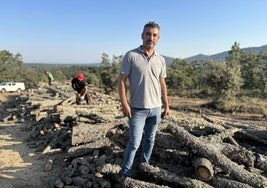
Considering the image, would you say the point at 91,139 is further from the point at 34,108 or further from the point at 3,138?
the point at 34,108

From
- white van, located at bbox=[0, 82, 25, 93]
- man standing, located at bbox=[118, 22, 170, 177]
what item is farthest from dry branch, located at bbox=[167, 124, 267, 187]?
white van, located at bbox=[0, 82, 25, 93]

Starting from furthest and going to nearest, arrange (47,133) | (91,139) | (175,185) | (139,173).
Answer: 1. (47,133)
2. (91,139)
3. (139,173)
4. (175,185)

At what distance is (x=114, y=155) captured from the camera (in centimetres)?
559

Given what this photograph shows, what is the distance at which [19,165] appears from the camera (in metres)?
6.78

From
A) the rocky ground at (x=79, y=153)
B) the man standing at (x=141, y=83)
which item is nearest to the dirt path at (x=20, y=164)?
the rocky ground at (x=79, y=153)

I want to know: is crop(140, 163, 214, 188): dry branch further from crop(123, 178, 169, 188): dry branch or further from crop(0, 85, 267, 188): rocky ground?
crop(123, 178, 169, 188): dry branch

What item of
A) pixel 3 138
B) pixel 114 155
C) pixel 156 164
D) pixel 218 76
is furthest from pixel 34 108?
pixel 218 76

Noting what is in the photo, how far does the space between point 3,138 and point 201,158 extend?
23.5ft

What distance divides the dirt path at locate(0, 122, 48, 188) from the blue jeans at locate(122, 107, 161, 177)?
2.09 metres

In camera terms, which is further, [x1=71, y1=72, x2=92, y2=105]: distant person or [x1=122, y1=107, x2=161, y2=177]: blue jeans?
[x1=71, y1=72, x2=92, y2=105]: distant person

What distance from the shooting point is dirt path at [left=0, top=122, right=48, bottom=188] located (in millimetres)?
5773

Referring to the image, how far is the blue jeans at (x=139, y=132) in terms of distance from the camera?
4262 mm

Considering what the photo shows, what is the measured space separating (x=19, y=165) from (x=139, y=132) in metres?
3.77

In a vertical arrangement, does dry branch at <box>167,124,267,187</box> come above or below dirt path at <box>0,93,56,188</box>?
above
